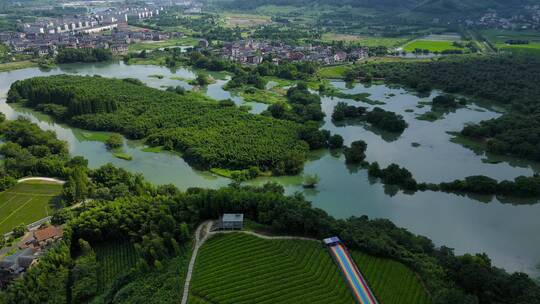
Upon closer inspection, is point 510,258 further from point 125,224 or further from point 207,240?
point 125,224

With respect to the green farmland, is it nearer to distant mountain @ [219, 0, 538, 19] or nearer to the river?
the river

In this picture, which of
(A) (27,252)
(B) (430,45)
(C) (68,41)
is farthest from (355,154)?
(C) (68,41)

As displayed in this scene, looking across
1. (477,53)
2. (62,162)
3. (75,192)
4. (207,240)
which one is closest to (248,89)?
(62,162)

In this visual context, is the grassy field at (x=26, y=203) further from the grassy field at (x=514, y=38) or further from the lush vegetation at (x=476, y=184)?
the grassy field at (x=514, y=38)

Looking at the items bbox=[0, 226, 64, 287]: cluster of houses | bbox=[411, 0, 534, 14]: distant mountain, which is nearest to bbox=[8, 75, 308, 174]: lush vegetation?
bbox=[0, 226, 64, 287]: cluster of houses

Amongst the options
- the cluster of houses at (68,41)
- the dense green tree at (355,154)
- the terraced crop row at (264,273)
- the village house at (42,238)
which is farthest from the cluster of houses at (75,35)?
the terraced crop row at (264,273)

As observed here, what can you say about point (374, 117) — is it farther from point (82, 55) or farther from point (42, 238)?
point (82, 55)
